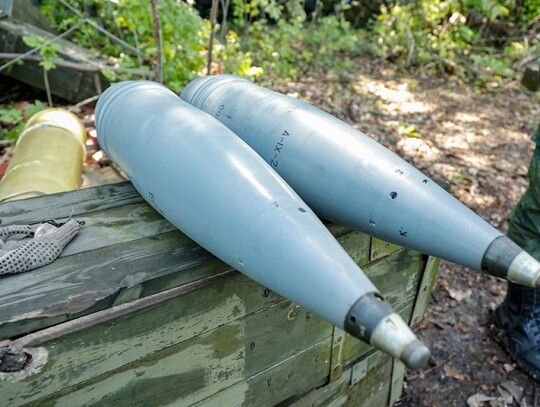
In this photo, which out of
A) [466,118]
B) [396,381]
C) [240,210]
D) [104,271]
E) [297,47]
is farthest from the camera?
[297,47]

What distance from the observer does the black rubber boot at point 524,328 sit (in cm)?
246

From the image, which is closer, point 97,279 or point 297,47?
point 97,279

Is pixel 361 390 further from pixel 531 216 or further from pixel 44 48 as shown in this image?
pixel 44 48

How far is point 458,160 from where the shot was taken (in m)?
4.12

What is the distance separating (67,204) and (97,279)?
0.43 meters

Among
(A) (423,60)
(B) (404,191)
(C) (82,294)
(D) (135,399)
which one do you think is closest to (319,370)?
(D) (135,399)

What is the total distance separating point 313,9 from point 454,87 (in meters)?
2.79

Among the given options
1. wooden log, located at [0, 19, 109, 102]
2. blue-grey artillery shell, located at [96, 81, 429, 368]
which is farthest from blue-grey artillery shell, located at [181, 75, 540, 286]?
wooden log, located at [0, 19, 109, 102]

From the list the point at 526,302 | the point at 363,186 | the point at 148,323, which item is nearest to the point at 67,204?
the point at 148,323

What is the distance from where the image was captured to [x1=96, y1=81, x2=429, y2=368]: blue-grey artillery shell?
90 cm

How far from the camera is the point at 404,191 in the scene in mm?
1180

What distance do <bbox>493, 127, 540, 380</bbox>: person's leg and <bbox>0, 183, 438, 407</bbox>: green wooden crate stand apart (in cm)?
94

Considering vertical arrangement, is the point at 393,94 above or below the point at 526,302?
above

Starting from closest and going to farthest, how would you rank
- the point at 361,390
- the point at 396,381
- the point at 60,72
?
1. the point at 361,390
2. the point at 396,381
3. the point at 60,72
